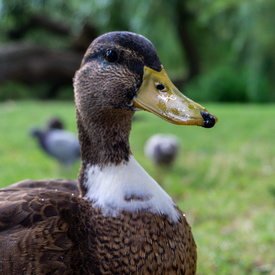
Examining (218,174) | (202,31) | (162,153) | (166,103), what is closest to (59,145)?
(162,153)

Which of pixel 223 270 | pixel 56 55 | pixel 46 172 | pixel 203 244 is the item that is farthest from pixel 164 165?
pixel 56 55

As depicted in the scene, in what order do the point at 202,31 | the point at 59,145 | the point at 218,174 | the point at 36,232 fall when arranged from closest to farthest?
the point at 36,232 → the point at 218,174 → the point at 59,145 → the point at 202,31

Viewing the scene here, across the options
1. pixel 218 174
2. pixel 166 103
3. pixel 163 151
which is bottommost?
pixel 218 174

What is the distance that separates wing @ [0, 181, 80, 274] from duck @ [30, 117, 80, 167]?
11.2 ft

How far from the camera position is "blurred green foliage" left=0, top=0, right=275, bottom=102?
7.32m

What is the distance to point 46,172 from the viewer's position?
5078mm

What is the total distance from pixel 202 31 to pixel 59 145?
1059cm

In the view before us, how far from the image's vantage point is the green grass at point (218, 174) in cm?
307

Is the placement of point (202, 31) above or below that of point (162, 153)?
below

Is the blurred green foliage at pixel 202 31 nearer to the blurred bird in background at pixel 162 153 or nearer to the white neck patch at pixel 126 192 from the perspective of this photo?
the blurred bird in background at pixel 162 153

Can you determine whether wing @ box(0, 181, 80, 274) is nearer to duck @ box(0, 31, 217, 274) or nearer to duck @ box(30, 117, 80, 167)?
duck @ box(0, 31, 217, 274)

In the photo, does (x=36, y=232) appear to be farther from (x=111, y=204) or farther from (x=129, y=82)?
(x=129, y=82)

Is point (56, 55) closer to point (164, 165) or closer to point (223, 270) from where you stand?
point (164, 165)

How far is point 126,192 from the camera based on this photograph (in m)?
1.62
